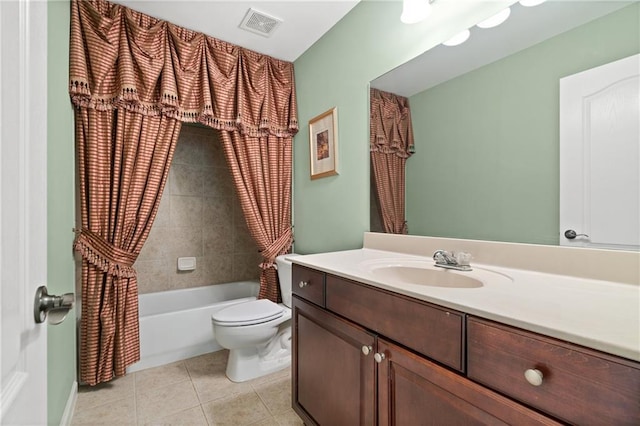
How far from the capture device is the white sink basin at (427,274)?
1035 millimetres

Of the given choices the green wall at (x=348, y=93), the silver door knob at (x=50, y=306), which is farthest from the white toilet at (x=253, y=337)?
the silver door knob at (x=50, y=306)

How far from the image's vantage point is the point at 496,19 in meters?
1.21

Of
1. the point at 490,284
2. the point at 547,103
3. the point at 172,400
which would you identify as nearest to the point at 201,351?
the point at 172,400

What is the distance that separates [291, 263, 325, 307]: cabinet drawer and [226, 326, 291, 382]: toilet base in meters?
0.79

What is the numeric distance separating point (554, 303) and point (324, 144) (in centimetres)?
173

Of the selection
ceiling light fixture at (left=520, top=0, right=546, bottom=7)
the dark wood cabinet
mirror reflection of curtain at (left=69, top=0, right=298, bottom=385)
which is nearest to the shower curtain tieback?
mirror reflection of curtain at (left=69, top=0, right=298, bottom=385)

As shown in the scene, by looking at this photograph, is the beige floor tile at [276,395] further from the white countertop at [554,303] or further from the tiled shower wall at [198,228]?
the tiled shower wall at [198,228]

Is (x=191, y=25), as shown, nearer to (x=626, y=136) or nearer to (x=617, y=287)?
(x=626, y=136)

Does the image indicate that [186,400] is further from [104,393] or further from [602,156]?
[602,156]

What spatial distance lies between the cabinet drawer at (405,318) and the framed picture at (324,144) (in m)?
1.13

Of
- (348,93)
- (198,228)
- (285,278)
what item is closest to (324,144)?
(348,93)

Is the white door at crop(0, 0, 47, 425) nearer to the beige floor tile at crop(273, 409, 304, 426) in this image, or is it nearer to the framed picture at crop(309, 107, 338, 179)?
the beige floor tile at crop(273, 409, 304, 426)

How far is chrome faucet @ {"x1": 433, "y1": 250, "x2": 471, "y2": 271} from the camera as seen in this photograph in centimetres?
116

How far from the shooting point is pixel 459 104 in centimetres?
135
